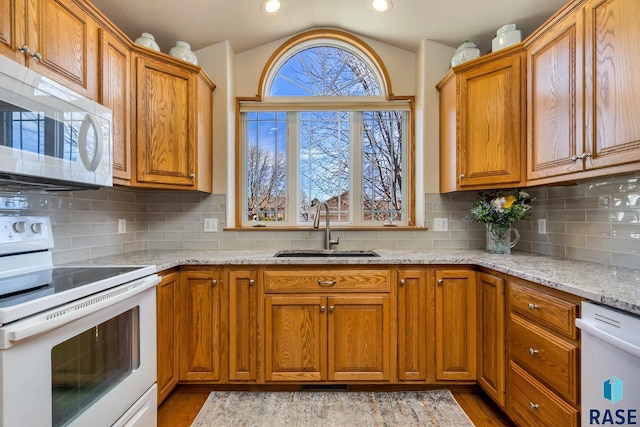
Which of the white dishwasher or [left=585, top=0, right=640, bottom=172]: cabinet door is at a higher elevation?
[left=585, top=0, right=640, bottom=172]: cabinet door

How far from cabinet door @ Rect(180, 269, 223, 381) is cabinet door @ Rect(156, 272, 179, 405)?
77 mm

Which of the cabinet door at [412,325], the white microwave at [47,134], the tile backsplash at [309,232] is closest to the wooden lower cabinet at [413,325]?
the cabinet door at [412,325]

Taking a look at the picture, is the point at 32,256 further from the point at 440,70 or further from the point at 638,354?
the point at 440,70

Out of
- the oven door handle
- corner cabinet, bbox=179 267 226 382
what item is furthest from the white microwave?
corner cabinet, bbox=179 267 226 382

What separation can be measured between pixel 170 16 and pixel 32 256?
1695 mm

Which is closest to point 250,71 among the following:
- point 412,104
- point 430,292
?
point 412,104

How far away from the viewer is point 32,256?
1.39 metres

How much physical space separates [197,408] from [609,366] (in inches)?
77.0

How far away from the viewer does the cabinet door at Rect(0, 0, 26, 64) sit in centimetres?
115

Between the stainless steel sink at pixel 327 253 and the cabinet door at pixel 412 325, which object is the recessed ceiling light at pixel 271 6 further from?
the cabinet door at pixel 412 325

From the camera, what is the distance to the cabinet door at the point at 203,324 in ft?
6.18

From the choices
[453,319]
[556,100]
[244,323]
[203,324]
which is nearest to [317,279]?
[244,323]

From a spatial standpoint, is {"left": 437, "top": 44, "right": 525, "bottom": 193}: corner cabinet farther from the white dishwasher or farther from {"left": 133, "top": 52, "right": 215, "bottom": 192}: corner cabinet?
{"left": 133, "top": 52, "right": 215, "bottom": 192}: corner cabinet

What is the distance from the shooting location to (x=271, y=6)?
2150 mm
